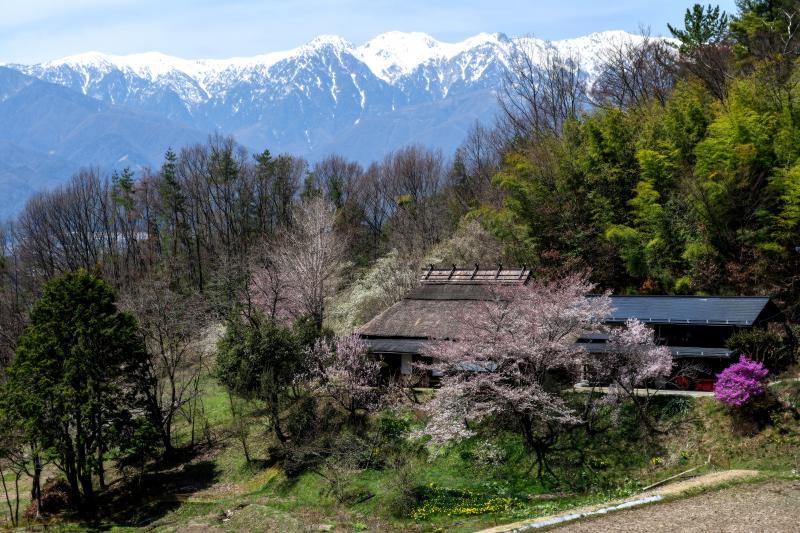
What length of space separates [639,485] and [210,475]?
1588cm

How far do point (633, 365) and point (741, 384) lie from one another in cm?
308

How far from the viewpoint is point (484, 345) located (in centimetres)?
2247

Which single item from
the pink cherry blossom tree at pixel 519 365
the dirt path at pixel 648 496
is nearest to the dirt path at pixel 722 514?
the dirt path at pixel 648 496

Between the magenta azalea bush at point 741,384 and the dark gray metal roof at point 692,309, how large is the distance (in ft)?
11.6

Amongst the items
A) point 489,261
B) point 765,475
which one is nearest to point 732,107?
point 489,261

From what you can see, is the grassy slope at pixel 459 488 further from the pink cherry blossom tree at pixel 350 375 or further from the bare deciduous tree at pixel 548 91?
the bare deciduous tree at pixel 548 91

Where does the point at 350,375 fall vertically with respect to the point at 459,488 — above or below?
above

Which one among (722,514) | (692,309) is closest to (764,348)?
(692,309)

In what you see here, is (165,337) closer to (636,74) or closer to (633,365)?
(633,365)

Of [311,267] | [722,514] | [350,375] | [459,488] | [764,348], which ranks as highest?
[311,267]

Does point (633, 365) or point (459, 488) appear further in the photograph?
point (633, 365)

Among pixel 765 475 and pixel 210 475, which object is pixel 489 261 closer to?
pixel 210 475

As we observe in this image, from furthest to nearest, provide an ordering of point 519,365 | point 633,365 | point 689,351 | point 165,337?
point 165,337 < point 689,351 < point 519,365 < point 633,365

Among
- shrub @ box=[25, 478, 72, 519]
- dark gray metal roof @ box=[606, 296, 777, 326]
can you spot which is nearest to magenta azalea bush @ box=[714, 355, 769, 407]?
dark gray metal roof @ box=[606, 296, 777, 326]
